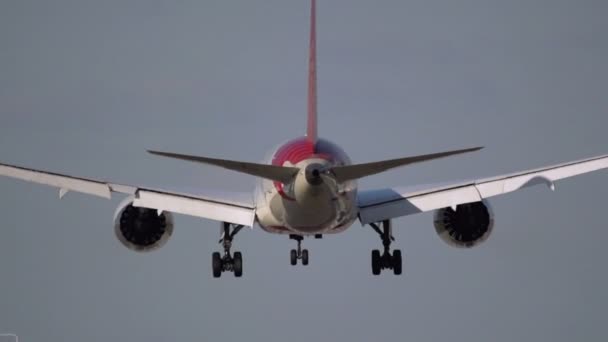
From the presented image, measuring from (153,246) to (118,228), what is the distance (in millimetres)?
1534

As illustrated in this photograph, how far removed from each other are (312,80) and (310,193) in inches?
347

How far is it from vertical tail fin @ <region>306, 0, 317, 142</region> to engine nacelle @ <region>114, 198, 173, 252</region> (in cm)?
808

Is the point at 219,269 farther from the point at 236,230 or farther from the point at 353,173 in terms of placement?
the point at 353,173

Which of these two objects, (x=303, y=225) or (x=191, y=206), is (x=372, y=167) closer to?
(x=303, y=225)

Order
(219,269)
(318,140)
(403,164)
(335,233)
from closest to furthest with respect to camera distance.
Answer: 1. (403,164)
2. (318,140)
3. (335,233)
4. (219,269)

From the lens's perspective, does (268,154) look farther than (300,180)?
Yes

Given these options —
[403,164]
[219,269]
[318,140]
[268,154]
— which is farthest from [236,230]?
[403,164]

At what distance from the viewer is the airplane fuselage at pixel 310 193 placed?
54.4 metres

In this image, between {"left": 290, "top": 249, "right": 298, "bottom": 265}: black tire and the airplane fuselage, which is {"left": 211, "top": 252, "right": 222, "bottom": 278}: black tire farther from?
the airplane fuselage

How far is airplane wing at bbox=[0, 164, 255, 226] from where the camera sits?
62.8m

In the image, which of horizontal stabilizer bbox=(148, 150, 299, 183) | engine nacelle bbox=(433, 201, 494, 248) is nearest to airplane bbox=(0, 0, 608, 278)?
engine nacelle bbox=(433, 201, 494, 248)

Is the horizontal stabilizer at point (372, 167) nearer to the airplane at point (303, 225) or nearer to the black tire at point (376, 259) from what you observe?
the airplane at point (303, 225)

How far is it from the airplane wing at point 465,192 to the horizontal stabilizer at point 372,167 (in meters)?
8.93

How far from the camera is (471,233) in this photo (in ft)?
210
